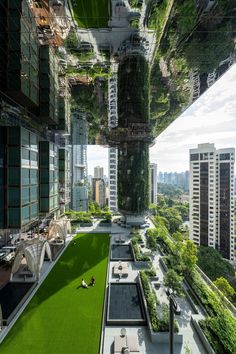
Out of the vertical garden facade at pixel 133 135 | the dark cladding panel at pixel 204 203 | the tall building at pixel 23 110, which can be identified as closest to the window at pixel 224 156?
the dark cladding panel at pixel 204 203

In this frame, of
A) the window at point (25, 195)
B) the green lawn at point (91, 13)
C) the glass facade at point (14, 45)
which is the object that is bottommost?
the window at point (25, 195)

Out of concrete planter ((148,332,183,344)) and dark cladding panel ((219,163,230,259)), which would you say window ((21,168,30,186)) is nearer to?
concrete planter ((148,332,183,344))

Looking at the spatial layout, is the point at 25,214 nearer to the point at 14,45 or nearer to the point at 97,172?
the point at 14,45

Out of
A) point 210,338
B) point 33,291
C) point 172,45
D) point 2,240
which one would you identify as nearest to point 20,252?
point 33,291

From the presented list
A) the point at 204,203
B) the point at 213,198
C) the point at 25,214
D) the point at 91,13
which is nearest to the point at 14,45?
the point at 91,13

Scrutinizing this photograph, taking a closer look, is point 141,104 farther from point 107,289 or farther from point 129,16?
point 107,289

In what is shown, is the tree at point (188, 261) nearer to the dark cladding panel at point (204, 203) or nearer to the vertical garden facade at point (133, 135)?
the vertical garden facade at point (133, 135)

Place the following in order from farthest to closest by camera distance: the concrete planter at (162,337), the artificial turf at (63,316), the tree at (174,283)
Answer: the tree at (174,283) < the concrete planter at (162,337) < the artificial turf at (63,316)
